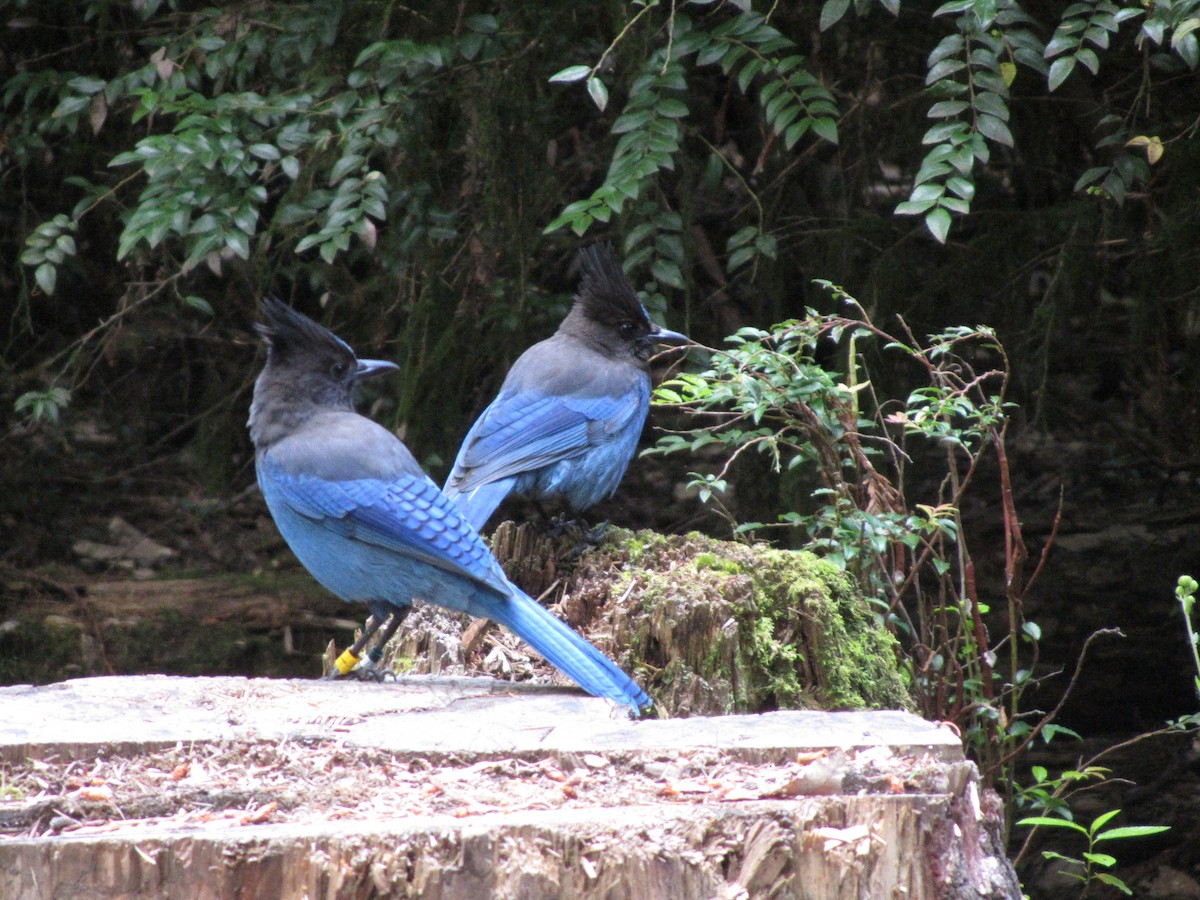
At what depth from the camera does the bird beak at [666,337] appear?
187 inches

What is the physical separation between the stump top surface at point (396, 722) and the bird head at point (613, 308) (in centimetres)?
211

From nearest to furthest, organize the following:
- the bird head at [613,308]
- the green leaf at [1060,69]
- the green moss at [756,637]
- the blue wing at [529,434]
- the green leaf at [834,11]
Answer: the green moss at [756,637] < the green leaf at [1060,69] < the green leaf at [834,11] < the blue wing at [529,434] < the bird head at [613,308]

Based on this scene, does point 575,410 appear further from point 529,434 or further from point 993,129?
point 993,129

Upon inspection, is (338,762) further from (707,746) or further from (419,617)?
(419,617)

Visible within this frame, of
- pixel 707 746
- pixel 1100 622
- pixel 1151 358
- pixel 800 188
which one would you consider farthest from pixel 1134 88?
pixel 707 746

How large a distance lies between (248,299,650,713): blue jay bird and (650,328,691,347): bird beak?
41.6 inches

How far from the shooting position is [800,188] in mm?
5676

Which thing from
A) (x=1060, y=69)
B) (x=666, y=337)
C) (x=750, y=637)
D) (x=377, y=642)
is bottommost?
(x=377, y=642)

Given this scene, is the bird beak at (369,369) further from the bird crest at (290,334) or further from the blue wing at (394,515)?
the blue wing at (394,515)

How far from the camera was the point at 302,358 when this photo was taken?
3916 mm

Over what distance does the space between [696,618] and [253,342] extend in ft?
11.6

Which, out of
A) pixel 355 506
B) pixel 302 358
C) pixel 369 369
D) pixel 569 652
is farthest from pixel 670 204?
pixel 569 652

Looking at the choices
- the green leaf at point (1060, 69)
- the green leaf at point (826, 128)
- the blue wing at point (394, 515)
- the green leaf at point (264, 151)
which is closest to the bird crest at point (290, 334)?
the blue wing at point (394, 515)

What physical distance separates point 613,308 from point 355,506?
1.56 meters
